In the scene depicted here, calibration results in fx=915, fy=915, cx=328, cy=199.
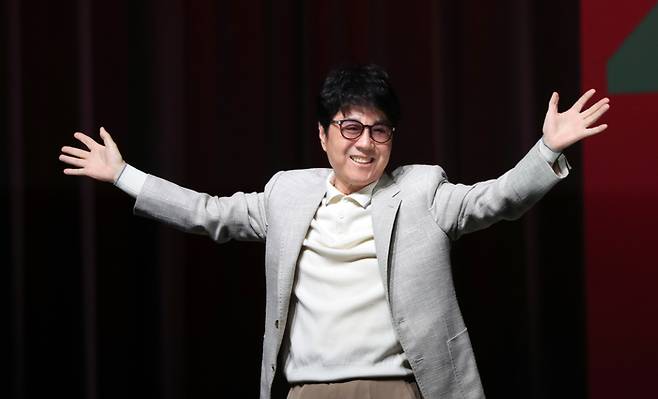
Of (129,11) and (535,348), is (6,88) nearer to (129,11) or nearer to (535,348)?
(129,11)

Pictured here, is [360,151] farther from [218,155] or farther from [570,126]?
[218,155]

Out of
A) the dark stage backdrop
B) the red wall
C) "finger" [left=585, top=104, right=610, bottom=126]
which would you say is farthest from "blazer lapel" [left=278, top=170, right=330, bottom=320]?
the red wall

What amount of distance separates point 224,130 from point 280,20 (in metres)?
0.35

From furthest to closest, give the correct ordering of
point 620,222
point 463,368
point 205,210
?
point 620,222, point 205,210, point 463,368

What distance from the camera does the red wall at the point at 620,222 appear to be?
94.0 inches

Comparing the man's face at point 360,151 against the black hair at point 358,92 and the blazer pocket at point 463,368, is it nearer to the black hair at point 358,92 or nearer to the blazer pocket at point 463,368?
the black hair at point 358,92

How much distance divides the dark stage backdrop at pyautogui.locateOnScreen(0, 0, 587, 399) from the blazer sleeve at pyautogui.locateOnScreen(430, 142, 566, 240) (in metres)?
0.68

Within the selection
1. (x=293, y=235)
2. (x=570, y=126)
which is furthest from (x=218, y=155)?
(x=570, y=126)

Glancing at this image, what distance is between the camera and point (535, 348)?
244 centimetres

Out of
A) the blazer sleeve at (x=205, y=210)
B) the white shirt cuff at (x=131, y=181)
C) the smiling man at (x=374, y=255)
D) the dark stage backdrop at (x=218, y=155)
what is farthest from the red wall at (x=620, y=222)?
the white shirt cuff at (x=131, y=181)

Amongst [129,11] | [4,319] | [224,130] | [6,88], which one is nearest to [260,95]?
[224,130]

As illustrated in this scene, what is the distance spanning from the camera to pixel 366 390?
178cm

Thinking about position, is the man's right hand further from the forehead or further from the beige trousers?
the beige trousers

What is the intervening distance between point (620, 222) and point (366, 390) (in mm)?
993
